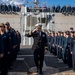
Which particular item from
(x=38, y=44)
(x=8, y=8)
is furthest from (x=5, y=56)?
(x=8, y=8)

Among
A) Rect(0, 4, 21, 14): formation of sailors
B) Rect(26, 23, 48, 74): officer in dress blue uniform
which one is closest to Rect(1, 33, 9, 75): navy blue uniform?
Rect(26, 23, 48, 74): officer in dress blue uniform

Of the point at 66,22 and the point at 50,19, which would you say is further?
the point at 66,22

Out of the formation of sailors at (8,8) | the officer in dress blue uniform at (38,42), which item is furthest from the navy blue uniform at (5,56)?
the formation of sailors at (8,8)

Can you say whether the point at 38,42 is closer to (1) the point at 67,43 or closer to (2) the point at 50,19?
(1) the point at 67,43

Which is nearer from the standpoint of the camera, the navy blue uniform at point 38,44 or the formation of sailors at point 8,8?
the navy blue uniform at point 38,44

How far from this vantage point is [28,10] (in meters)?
37.2

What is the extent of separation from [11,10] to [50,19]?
13585mm

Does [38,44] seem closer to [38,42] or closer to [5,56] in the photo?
[38,42]

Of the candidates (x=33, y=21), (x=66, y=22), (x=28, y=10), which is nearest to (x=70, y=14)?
(x=66, y=22)

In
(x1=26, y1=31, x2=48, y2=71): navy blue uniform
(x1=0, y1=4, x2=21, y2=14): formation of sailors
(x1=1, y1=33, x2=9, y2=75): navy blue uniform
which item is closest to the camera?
(x1=1, y1=33, x2=9, y2=75): navy blue uniform

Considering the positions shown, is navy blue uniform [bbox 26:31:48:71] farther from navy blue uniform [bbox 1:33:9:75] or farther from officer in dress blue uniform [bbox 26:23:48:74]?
navy blue uniform [bbox 1:33:9:75]

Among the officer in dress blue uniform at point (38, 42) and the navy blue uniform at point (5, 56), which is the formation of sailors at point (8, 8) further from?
the navy blue uniform at point (5, 56)

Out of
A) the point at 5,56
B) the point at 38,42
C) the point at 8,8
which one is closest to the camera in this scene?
the point at 5,56

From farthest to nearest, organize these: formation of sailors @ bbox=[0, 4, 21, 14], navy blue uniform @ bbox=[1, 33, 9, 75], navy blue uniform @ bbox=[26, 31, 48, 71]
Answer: formation of sailors @ bbox=[0, 4, 21, 14], navy blue uniform @ bbox=[26, 31, 48, 71], navy blue uniform @ bbox=[1, 33, 9, 75]
